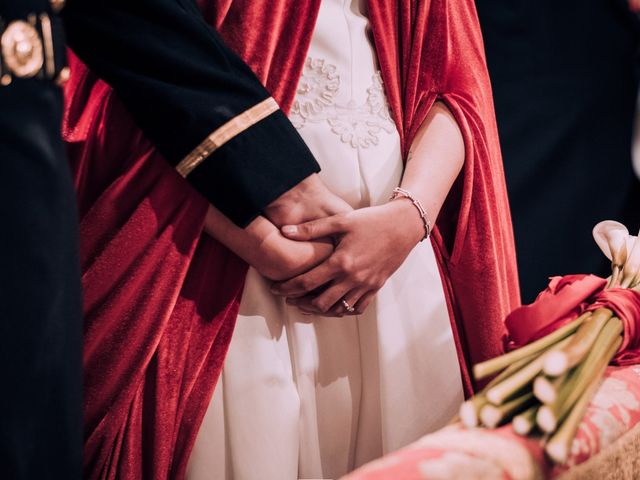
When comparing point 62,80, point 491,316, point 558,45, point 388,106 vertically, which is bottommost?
point 558,45

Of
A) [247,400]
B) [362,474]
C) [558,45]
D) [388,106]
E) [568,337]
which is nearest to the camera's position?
[362,474]

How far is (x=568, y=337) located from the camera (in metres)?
0.72

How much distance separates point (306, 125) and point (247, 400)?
0.33 metres

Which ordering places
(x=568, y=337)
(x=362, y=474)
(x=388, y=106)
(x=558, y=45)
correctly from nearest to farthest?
(x=362, y=474)
(x=568, y=337)
(x=388, y=106)
(x=558, y=45)

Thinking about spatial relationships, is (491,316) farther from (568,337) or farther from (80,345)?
(80,345)

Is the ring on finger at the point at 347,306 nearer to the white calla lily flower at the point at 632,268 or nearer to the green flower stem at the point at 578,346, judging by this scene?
the green flower stem at the point at 578,346

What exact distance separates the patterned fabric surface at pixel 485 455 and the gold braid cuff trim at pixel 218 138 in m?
0.35

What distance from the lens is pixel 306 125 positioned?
2.89ft

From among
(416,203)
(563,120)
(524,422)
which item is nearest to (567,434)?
(524,422)

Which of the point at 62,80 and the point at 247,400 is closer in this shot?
the point at 62,80

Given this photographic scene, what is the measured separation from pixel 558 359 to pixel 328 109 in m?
0.42

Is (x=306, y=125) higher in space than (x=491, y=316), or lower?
higher

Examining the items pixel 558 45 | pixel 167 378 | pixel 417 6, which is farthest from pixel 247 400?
pixel 558 45

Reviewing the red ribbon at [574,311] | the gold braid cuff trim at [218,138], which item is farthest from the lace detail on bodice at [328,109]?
the red ribbon at [574,311]
